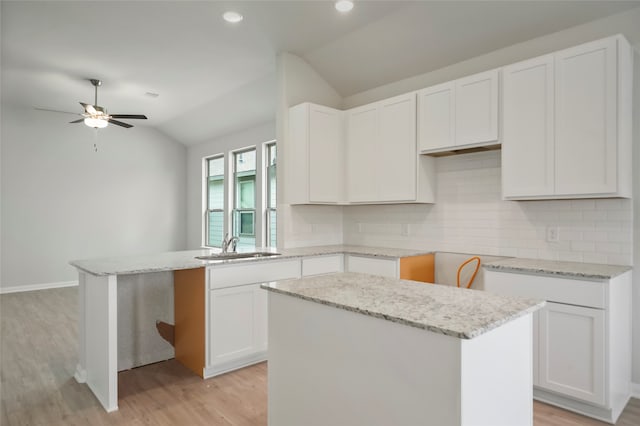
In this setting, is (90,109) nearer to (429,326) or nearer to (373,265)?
(373,265)

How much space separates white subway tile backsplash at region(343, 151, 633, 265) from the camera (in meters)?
2.75

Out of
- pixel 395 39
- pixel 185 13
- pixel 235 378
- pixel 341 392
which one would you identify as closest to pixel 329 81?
pixel 395 39

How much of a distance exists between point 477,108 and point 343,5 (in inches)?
54.8

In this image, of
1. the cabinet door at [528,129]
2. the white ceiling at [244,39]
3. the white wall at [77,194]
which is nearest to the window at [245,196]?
the white ceiling at [244,39]

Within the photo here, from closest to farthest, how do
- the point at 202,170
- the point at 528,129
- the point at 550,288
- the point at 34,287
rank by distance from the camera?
the point at 550,288, the point at 528,129, the point at 34,287, the point at 202,170

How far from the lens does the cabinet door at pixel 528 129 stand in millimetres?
2725

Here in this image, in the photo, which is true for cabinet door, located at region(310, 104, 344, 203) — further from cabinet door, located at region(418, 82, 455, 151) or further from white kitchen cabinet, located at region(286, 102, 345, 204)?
cabinet door, located at region(418, 82, 455, 151)

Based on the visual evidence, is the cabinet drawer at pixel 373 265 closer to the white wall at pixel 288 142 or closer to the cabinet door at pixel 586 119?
the white wall at pixel 288 142

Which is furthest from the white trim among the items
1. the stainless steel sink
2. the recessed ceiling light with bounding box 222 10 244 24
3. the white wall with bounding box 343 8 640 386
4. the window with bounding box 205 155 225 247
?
the window with bounding box 205 155 225 247

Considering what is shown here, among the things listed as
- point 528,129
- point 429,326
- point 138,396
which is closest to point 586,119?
point 528,129

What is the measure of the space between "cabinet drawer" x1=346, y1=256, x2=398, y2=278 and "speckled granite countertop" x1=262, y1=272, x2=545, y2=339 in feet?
4.75

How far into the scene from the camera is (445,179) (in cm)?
375

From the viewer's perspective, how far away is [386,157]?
12.6 feet

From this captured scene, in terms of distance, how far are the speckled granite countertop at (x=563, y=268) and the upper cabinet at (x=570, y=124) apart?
1.57 feet
